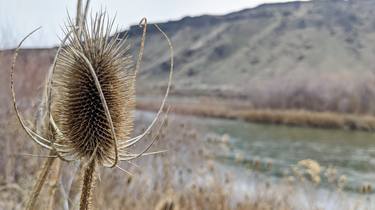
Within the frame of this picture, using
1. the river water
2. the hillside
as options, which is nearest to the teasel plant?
the river water

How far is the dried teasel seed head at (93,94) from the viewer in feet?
4.21

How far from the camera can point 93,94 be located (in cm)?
137

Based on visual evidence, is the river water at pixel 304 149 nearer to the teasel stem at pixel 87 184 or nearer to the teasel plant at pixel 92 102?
the teasel plant at pixel 92 102

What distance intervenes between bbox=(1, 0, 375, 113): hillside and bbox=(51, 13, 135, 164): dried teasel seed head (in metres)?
26.4

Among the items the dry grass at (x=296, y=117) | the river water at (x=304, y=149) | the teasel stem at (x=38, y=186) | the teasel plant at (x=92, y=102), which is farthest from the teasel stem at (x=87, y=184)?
the dry grass at (x=296, y=117)

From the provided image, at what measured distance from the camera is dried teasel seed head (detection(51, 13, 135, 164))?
50.6 inches

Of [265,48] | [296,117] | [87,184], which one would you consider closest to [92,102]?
[87,184]

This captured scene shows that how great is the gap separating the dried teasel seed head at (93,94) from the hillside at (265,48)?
2644 cm

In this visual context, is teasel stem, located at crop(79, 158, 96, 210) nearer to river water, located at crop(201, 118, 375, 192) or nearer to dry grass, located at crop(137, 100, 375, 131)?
river water, located at crop(201, 118, 375, 192)

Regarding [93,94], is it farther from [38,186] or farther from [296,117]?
[296,117]

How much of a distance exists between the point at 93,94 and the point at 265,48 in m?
69.3

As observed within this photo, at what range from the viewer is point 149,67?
7394 centimetres

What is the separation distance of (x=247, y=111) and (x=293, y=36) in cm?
4625

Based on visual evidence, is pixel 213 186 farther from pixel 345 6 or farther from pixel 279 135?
pixel 345 6
